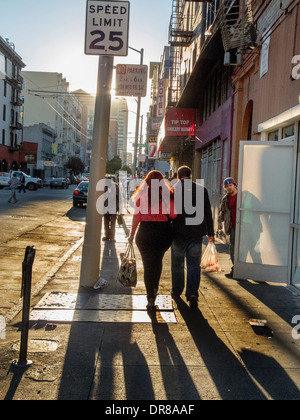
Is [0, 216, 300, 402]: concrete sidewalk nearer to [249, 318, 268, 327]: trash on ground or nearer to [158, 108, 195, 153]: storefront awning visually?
[249, 318, 268, 327]: trash on ground

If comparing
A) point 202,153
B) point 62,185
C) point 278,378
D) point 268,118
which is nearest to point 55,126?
point 62,185

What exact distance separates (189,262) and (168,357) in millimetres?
1974

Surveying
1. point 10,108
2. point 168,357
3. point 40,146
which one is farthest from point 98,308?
point 40,146

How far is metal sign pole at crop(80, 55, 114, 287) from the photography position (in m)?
6.83

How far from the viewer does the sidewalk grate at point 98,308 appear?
216 inches

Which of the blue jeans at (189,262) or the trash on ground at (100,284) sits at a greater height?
the blue jeans at (189,262)

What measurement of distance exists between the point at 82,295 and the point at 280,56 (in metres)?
5.65

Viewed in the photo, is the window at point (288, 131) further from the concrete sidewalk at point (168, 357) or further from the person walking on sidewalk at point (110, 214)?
the person walking on sidewalk at point (110, 214)

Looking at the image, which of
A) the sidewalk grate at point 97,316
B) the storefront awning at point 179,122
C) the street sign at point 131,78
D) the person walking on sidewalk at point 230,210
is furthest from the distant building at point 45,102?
the sidewalk grate at point 97,316

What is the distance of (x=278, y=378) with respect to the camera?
3.93 metres

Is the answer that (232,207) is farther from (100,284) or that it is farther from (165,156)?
(165,156)

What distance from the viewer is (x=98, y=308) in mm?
5906

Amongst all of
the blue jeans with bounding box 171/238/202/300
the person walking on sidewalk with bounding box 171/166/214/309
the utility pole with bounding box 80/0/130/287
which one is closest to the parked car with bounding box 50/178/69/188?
the utility pole with bounding box 80/0/130/287

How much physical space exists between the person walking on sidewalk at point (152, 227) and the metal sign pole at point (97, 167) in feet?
3.81
